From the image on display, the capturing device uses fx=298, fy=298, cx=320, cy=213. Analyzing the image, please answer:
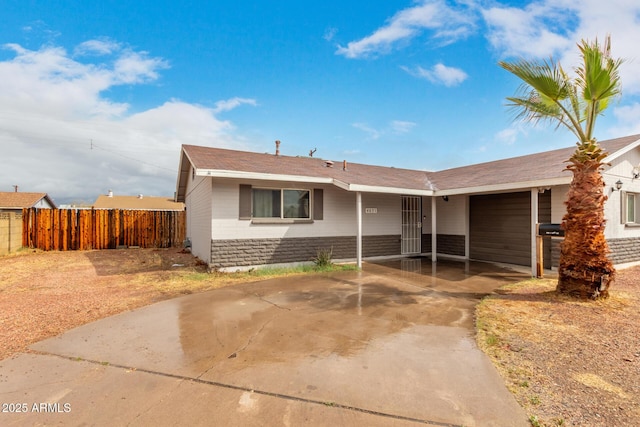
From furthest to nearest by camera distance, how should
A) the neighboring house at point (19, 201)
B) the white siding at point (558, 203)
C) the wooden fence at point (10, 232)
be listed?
1. the neighboring house at point (19, 201)
2. the wooden fence at point (10, 232)
3. the white siding at point (558, 203)

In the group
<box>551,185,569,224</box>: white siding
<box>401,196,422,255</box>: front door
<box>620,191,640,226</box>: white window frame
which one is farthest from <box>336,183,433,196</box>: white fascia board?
<box>620,191,640,226</box>: white window frame

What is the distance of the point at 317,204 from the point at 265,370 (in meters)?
7.13

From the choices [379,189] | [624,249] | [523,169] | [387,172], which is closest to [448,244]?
[523,169]

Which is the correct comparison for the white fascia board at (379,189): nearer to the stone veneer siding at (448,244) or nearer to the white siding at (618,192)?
the stone veneer siding at (448,244)

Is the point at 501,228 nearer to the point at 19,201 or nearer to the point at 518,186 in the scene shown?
the point at 518,186

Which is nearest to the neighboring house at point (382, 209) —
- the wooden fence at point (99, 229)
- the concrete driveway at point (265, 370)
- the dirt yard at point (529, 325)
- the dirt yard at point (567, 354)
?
the dirt yard at point (529, 325)

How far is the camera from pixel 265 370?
318 cm

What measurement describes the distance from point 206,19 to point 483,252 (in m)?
12.7

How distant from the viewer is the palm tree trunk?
5.69 meters

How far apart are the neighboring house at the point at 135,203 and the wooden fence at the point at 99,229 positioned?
60.3ft

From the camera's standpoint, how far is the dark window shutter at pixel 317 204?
9.96 metres

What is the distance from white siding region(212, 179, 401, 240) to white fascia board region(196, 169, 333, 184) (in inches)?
20.3

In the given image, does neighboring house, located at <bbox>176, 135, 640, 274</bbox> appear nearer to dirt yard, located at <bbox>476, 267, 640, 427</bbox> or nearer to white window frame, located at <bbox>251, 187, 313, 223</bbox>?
white window frame, located at <bbox>251, 187, 313, 223</bbox>

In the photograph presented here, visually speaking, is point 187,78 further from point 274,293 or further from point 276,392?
point 276,392
